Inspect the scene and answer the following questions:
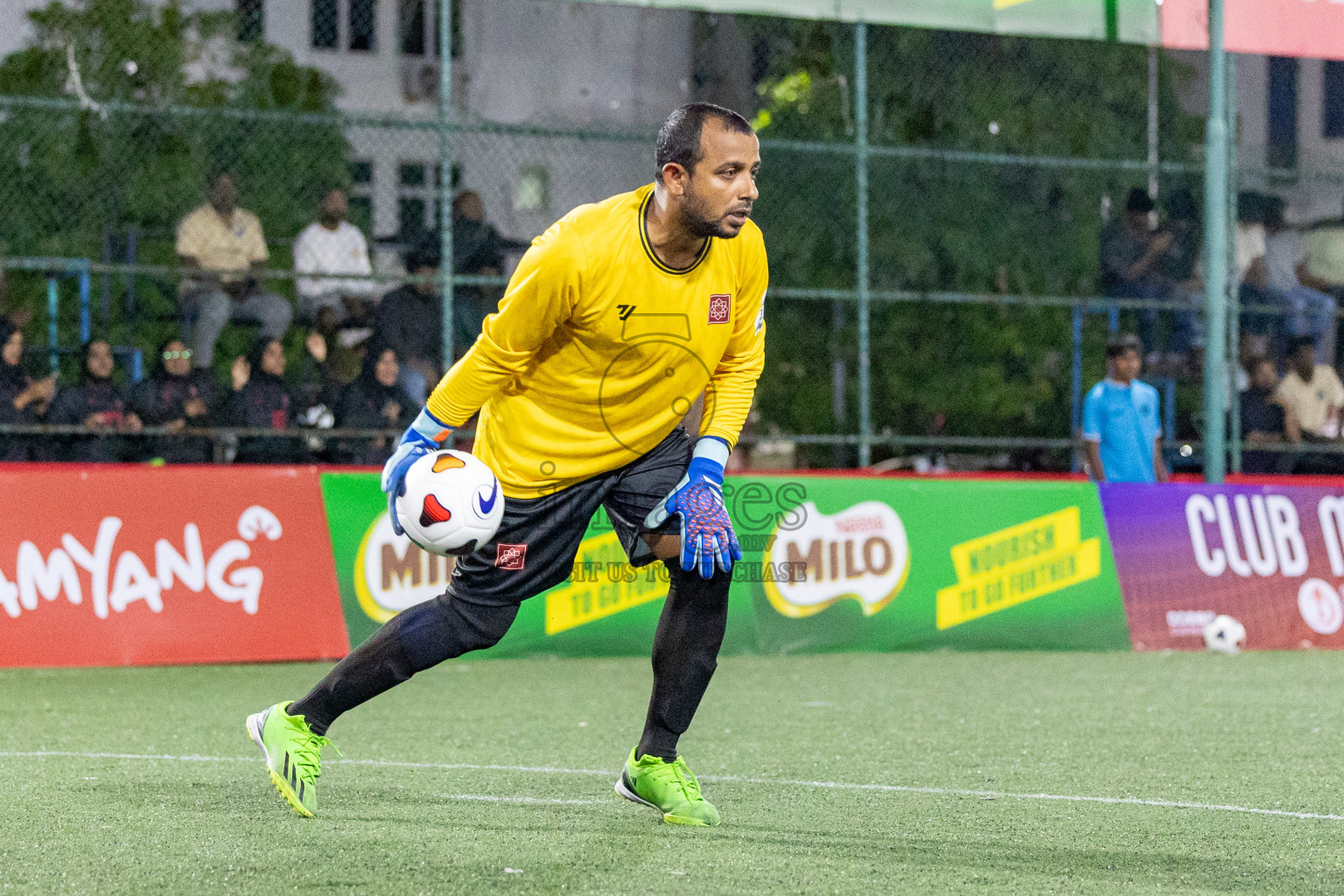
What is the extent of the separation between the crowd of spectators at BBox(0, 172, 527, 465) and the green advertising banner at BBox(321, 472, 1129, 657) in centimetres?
238

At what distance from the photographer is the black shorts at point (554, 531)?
5.23 meters

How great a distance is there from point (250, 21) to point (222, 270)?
4635 millimetres

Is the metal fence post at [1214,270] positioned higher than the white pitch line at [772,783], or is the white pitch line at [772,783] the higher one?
the metal fence post at [1214,270]

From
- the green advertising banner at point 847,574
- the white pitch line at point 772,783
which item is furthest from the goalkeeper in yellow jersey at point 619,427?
the green advertising banner at point 847,574

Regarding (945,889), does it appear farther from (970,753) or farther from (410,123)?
(410,123)

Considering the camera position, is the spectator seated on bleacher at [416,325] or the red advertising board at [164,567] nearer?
the red advertising board at [164,567]

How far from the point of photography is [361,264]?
13586mm

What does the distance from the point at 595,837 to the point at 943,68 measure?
1493 centimetres

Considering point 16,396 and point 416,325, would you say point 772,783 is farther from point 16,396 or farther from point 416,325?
point 416,325

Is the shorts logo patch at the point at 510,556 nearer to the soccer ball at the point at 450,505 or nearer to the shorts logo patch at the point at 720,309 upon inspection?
the soccer ball at the point at 450,505

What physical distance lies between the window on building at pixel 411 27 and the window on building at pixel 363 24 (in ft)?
0.96

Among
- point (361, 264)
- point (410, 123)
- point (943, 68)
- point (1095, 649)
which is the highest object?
point (943, 68)

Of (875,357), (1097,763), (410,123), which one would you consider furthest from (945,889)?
(875,357)

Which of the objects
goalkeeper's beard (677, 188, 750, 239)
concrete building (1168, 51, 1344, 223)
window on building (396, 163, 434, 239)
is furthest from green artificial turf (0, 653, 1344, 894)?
concrete building (1168, 51, 1344, 223)
